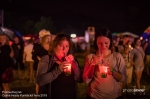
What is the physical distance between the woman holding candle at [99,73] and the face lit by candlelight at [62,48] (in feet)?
1.11

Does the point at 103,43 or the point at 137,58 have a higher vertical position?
the point at 103,43

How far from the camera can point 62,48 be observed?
311 centimetres

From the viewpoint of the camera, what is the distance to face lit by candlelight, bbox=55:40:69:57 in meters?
3.11

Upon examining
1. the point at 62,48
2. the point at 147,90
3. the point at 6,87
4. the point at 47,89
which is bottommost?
the point at 147,90

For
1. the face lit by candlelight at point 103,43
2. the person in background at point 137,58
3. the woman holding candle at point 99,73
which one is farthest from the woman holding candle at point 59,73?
the person in background at point 137,58

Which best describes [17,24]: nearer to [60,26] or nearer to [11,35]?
[60,26]

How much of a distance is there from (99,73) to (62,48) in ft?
1.96

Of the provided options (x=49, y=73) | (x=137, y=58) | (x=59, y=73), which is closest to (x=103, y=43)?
(x=59, y=73)

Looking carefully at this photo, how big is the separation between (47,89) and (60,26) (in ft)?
244

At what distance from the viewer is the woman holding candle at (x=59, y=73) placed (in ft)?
9.79

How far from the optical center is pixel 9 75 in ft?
18.8

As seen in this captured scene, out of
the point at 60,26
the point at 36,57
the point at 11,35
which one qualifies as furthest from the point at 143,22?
the point at 60,26

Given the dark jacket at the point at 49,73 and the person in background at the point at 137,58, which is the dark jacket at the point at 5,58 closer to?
the dark jacket at the point at 49,73

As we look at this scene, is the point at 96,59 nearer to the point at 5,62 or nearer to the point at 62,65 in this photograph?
the point at 62,65
